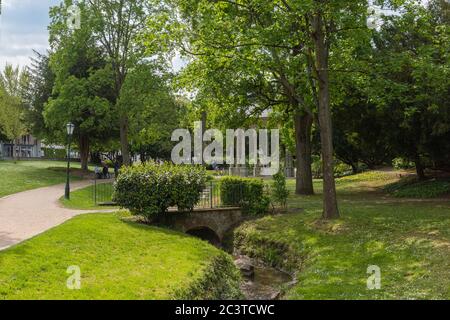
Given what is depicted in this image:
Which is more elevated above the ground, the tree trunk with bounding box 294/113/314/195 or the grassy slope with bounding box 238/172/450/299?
the tree trunk with bounding box 294/113/314/195

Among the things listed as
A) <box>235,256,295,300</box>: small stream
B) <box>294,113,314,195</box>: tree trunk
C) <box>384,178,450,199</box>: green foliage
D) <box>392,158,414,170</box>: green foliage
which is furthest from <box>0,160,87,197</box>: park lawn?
<box>392,158,414,170</box>: green foliage

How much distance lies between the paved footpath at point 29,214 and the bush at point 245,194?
5.82 metres

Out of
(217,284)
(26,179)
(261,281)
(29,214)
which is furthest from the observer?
(26,179)

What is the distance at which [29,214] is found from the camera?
18000 millimetres

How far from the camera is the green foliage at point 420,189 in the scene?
2347cm

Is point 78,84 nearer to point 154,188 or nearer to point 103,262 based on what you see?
point 154,188

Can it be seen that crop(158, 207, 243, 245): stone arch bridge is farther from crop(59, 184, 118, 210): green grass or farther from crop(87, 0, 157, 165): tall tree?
crop(87, 0, 157, 165): tall tree

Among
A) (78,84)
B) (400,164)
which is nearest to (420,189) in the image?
(400,164)

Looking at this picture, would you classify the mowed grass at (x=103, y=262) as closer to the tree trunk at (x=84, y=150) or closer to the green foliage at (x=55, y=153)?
the tree trunk at (x=84, y=150)

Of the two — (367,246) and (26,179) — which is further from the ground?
(26,179)

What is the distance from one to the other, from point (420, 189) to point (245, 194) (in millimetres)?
11293

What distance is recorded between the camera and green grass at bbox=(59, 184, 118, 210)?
70.0ft

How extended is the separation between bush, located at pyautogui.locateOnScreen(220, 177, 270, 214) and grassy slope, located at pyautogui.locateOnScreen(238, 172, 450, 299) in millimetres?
1042
